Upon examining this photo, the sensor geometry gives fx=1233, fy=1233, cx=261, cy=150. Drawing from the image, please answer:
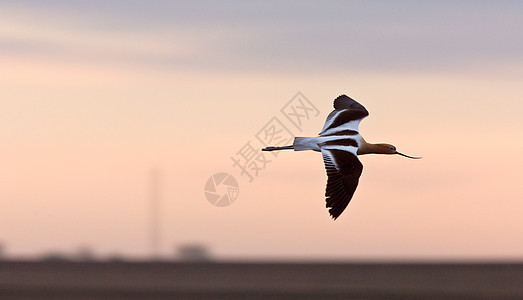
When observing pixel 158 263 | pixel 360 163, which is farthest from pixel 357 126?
pixel 158 263

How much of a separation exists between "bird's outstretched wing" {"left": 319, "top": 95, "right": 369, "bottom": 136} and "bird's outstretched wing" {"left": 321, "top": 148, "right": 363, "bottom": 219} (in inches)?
53.5

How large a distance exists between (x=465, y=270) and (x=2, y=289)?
65.5ft

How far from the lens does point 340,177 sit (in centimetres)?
2409

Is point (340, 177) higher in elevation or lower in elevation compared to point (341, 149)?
lower

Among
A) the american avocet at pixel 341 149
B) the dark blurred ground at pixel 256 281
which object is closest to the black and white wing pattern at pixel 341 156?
the american avocet at pixel 341 149

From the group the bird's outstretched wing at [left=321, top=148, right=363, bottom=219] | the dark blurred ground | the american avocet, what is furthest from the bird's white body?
the dark blurred ground

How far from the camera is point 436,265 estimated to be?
55.8 metres

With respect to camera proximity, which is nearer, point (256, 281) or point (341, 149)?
point (341, 149)

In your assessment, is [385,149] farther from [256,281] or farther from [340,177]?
[256,281]

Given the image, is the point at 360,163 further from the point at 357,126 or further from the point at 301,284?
the point at 301,284

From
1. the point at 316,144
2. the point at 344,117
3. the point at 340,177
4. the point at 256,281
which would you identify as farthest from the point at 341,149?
the point at 256,281

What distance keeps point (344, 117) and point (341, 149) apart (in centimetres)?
208

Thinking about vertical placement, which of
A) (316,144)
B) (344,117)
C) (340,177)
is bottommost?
(340,177)

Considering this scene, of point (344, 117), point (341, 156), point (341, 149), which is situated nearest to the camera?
point (341, 156)
